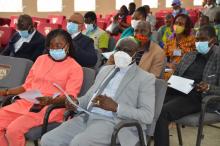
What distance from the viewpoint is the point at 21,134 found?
9.70 feet

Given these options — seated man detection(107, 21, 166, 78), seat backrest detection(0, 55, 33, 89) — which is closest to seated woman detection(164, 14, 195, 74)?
seated man detection(107, 21, 166, 78)

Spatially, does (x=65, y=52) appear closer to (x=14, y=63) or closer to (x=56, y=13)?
(x=14, y=63)

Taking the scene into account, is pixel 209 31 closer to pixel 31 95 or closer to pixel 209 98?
pixel 209 98

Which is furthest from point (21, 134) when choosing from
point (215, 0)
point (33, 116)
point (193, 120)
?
point (215, 0)

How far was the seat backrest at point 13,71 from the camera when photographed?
3.66 meters

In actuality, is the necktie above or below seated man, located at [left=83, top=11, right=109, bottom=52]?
below

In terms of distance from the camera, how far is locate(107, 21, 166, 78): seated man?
3.91 m

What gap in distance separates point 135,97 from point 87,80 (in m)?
0.64

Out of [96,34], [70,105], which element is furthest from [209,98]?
[96,34]

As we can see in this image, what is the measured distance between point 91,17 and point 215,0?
3.69 metres

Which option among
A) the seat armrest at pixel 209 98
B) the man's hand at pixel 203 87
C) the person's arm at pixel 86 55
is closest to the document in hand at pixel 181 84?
the man's hand at pixel 203 87

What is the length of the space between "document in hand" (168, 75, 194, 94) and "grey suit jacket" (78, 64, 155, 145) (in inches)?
29.7

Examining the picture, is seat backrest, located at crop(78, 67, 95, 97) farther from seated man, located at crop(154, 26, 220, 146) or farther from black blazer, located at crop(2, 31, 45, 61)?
black blazer, located at crop(2, 31, 45, 61)

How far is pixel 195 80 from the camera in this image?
3.72 meters
